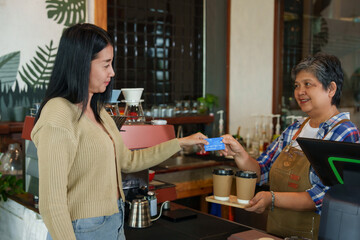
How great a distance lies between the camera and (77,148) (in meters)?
1.53

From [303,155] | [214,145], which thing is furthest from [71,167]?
[303,155]

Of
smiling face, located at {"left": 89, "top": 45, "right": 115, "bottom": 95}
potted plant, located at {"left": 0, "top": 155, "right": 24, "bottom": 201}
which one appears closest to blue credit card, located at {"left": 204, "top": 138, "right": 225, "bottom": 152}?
smiling face, located at {"left": 89, "top": 45, "right": 115, "bottom": 95}

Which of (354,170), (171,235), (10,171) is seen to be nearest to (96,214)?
(171,235)

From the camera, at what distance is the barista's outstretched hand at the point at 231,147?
2399 millimetres

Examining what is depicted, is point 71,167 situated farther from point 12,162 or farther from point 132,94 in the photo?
point 12,162

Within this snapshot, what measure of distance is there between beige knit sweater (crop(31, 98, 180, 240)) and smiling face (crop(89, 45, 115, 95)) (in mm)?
117

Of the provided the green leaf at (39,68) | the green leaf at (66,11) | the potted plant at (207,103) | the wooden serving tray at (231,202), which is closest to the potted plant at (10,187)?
the wooden serving tray at (231,202)

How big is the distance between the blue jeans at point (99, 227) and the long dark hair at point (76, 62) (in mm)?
400

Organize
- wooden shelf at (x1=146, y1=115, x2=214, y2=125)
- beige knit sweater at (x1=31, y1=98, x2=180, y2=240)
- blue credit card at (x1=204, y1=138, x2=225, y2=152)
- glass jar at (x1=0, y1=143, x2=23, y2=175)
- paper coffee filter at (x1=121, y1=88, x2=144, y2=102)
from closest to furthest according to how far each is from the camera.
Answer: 1. beige knit sweater at (x1=31, y1=98, x2=180, y2=240)
2. blue credit card at (x1=204, y1=138, x2=225, y2=152)
3. paper coffee filter at (x1=121, y1=88, x2=144, y2=102)
4. glass jar at (x1=0, y1=143, x2=23, y2=175)
5. wooden shelf at (x1=146, y1=115, x2=214, y2=125)

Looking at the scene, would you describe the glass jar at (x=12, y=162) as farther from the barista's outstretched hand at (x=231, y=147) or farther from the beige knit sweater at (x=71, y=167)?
the beige knit sweater at (x=71, y=167)

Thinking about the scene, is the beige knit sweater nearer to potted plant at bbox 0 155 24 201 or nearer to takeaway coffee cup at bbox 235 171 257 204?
takeaway coffee cup at bbox 235 171 257 204

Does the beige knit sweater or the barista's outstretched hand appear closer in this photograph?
the beige knit sweater

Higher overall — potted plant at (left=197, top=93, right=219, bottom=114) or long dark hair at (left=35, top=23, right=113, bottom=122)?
long dark hair at (left=35, top=23, right=113, bottom=122)

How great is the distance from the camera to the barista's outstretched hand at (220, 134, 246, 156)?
240 centimetres
